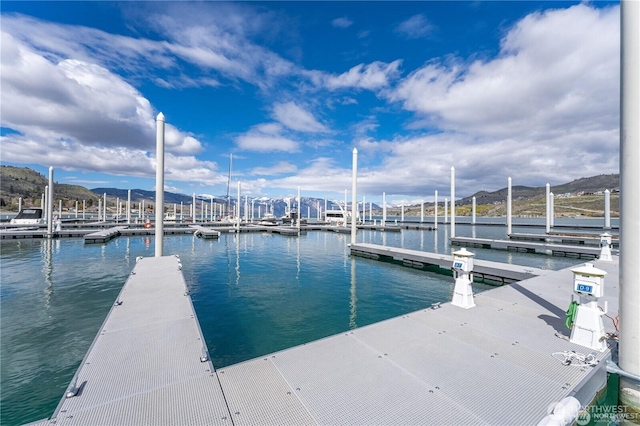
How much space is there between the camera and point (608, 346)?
4.23 metres

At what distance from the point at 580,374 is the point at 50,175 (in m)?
37.3

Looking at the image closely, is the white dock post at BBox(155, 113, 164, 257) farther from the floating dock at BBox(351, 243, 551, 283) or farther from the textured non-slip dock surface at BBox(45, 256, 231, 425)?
the floating dock at BBox(351, 243, 551, 283)

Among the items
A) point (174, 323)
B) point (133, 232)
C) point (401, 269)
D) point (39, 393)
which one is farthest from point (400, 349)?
point (133, 232)

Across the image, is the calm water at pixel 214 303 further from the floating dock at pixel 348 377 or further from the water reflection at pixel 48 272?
the floating dock at pixel 348 377

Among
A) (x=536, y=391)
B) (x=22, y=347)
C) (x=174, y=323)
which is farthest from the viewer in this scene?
(x=22, y=347)

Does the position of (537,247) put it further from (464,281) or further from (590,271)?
(590,271)

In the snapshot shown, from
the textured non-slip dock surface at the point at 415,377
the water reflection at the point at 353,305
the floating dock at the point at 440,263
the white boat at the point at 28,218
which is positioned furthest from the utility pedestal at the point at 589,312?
the white boat at the point at 28,218

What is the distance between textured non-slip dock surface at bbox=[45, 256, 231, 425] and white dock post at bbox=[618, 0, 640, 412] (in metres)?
5.09

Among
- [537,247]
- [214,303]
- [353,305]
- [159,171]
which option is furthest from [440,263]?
[159,171]

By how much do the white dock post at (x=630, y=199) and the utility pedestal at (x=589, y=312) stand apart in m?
0.33

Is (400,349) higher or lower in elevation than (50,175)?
lower

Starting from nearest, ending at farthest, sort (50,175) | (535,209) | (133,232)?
1. (50,175)
2. (133,232)
3. (535,209)

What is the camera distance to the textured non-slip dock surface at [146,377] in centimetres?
268

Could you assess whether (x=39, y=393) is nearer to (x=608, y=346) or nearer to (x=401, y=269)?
(x=608, y=346)
